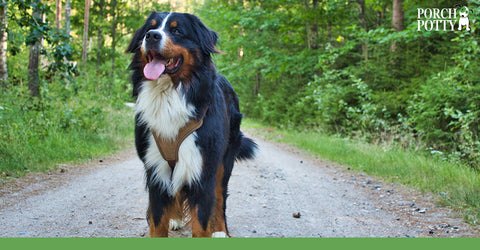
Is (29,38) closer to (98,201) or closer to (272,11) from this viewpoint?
Answer: (98,201)

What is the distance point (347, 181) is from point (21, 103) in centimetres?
634

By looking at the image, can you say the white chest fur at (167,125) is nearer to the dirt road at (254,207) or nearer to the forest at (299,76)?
the forest at (299,76)

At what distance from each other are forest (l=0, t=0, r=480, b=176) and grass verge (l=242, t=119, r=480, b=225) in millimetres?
594

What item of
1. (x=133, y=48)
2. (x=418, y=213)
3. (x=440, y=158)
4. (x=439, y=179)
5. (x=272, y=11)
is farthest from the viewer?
(x=272, y=11)

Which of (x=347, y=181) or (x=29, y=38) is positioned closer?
(x=29, y=38)

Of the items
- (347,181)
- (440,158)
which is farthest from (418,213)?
(440,158)

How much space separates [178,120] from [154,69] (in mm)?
429

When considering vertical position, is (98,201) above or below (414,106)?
below

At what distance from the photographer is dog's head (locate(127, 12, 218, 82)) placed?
2.92 metres

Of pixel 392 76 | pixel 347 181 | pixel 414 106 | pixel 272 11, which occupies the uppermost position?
pixel 272 11

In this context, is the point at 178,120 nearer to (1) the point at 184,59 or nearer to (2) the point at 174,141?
(2) the point at 174,141

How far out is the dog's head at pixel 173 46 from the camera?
2922 mm

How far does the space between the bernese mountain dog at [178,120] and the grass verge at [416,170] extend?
2986 millimetres

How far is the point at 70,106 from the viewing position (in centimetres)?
962
